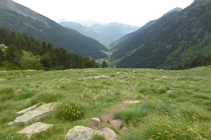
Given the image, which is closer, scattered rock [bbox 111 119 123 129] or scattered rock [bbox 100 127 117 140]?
scattered rock [bbox 100 127 117 140]

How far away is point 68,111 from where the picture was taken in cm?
550

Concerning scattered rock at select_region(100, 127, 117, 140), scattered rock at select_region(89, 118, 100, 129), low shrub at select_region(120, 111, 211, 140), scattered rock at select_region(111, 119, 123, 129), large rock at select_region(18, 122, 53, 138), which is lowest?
scattered rock at select_region(111, 119, 123, 129)

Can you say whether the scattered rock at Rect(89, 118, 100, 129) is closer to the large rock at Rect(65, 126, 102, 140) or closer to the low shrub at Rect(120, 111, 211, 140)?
the large rock at Rect(65, 126, 102, 140)

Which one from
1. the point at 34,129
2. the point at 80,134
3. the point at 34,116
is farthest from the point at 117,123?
the point at 34,116

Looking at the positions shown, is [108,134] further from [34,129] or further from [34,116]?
[34,116]

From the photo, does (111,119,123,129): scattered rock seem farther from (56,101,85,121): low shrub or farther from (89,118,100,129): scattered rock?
(56,101,85,121): low shrub

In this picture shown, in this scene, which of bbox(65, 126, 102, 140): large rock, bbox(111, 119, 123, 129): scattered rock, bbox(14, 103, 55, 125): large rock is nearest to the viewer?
bbox(65, 126, 102, 140): large rock

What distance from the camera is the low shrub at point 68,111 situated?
5398 millimetres

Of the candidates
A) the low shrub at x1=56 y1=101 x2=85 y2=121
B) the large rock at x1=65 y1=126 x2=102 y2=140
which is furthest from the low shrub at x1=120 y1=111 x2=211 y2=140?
the low shrub at x1=56 y1=101 x2=85 y2=121

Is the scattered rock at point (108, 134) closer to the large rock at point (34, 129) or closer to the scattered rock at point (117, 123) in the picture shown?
the scattered rock at point (117, 123)

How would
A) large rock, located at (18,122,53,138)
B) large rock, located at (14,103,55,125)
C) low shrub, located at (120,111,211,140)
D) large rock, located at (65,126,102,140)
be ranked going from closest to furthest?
1. low shrub, located at (120,111,211,140)
2. large rock, located at (65,126,102,140)
3. large rock, located at (18,122,53,138)
4. large rock, located at (14,103,55,125)

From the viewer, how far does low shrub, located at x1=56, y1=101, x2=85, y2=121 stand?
5.40 m

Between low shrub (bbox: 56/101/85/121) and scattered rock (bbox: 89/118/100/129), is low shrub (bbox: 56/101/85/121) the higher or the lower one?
the higher one

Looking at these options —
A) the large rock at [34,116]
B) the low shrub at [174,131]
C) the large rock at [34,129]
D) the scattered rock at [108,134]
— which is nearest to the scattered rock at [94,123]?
the scattered rock at [108,134]
